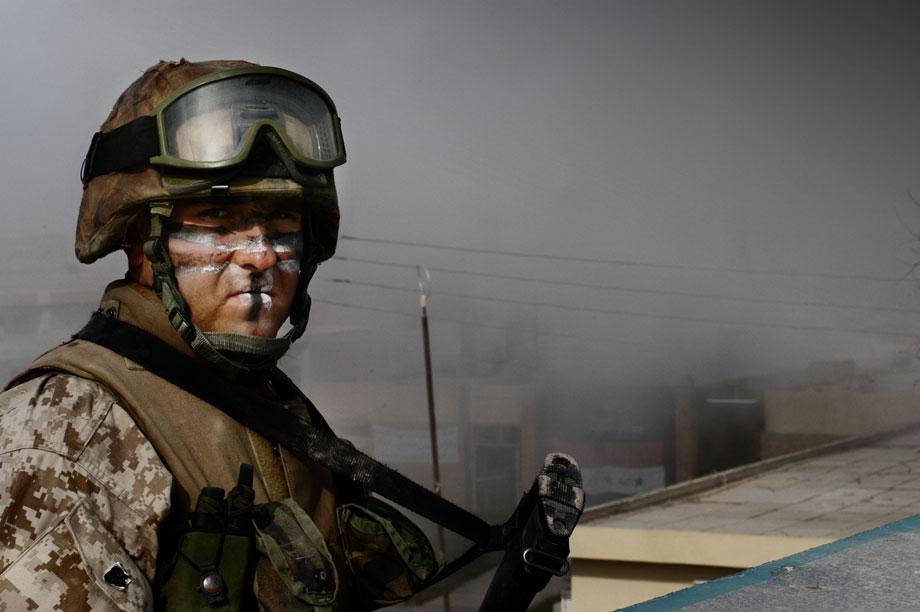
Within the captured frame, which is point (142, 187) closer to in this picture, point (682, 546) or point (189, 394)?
point (189, 394)

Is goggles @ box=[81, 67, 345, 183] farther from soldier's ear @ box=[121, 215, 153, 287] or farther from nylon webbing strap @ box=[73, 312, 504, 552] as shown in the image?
nylon webbing strap @ box=[73, 312, 504, 552]

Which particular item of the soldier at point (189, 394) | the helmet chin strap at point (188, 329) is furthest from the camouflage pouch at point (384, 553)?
the helmet chin strap at point (188, 329)

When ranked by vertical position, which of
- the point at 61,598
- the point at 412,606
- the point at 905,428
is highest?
the point at 61,598

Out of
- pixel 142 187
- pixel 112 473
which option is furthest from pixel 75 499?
pixel 142 187

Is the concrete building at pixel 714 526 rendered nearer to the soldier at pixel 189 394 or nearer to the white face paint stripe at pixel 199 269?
the soldier at pixel 189 394

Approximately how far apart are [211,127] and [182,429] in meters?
0.61

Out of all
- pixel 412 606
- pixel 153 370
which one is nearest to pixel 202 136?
pixel 153 370

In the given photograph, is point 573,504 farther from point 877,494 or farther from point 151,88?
point 877,494

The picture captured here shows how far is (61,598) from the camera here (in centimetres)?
192

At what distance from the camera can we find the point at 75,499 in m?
2.00

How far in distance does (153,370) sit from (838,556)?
1.92m

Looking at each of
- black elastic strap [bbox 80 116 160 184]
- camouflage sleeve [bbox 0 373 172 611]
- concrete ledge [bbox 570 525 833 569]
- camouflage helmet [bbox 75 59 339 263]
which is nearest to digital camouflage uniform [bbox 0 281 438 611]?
camouflage sleeve [bbox 0 373 172 611]

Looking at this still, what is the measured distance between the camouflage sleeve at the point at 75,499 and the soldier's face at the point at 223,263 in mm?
312

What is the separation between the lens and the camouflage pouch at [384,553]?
265 cm
